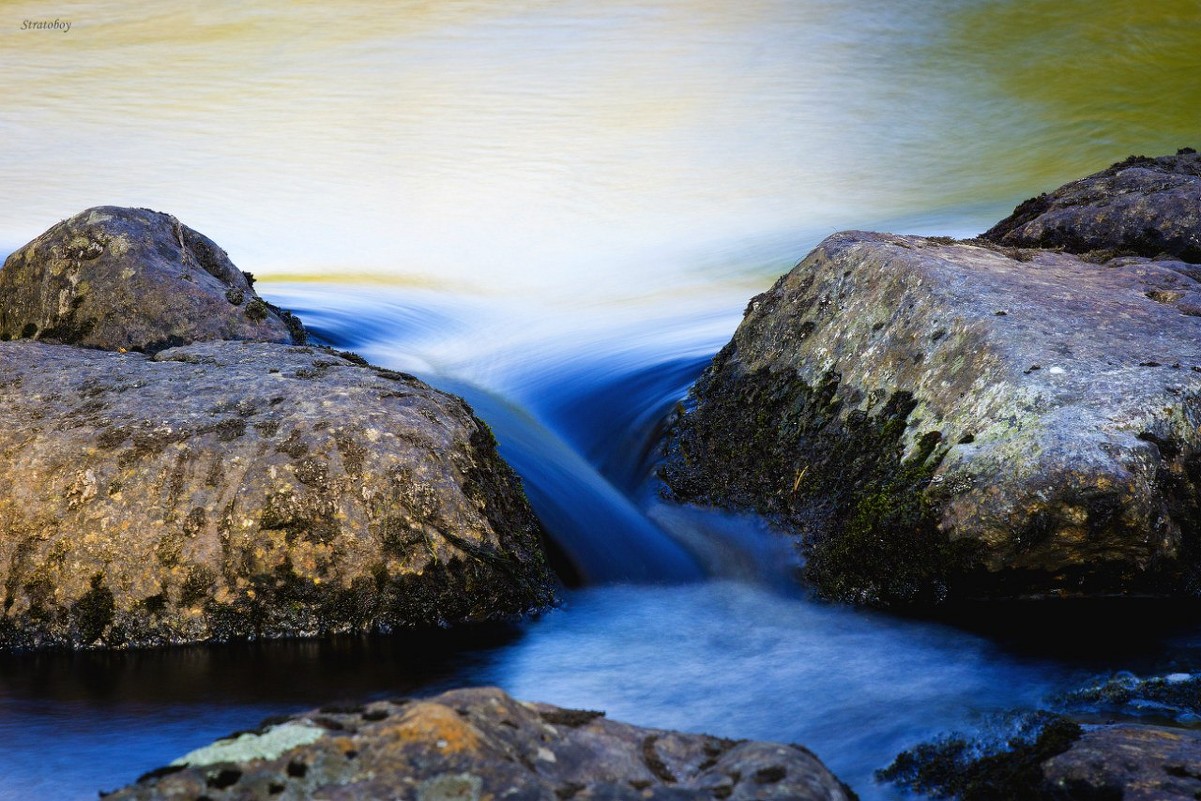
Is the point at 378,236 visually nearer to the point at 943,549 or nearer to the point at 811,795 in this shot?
the point at 943,549

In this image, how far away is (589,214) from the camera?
1942 centimetres

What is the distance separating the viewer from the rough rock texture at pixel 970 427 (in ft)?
18.2

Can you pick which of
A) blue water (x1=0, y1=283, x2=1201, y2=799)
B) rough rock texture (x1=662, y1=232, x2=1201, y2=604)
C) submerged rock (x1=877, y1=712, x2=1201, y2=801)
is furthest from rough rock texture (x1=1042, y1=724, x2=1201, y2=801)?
rough rock texture (x1=662, y1=232, x2=1201, y2=604)

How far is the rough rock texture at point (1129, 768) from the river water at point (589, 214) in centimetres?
99

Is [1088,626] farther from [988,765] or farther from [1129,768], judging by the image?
[1129,768]

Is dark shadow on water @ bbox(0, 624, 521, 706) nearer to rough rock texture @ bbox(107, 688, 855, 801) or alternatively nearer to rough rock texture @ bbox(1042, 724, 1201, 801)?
rough rock texture @ bbox(107, 688, 855, 801)

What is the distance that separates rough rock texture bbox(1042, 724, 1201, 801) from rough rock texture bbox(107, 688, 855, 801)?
0.95m

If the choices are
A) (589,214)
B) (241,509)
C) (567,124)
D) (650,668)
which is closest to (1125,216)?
(650,668)

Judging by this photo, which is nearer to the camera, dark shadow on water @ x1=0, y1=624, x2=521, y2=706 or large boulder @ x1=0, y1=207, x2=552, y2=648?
dark shadow on water @ x1=0, y1=624, x2=521, y2=706

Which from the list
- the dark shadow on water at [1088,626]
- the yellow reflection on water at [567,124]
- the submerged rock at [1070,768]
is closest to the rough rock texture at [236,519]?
the dark shadow on water at [1088,626]

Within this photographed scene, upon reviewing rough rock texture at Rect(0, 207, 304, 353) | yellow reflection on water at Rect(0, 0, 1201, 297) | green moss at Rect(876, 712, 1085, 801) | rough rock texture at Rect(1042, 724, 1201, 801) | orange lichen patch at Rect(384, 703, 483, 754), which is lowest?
green moss at Rect(876, 712, 1085, 801)

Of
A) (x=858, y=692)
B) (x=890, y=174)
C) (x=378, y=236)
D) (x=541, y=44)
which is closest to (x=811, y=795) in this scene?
(x=858, y=692)

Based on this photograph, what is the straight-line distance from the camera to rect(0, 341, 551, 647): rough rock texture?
18.3 ft

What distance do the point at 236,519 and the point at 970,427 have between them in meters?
3.45
